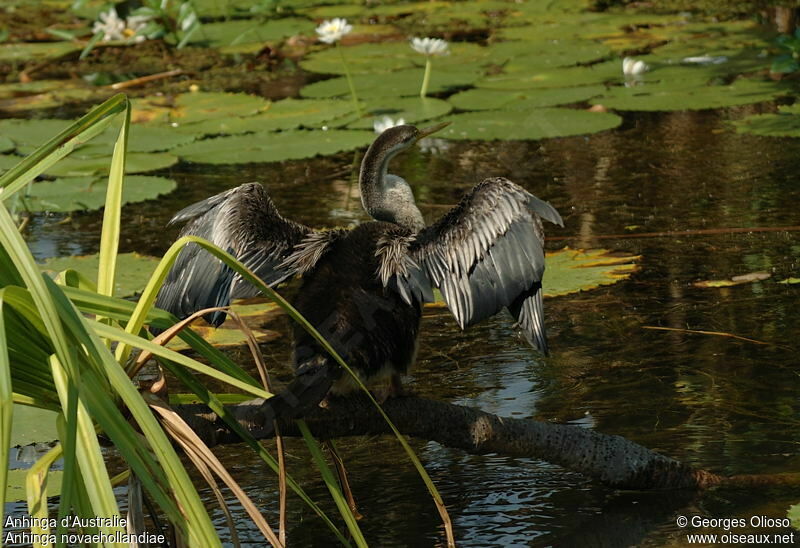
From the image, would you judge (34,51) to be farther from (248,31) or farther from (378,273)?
(378,273)

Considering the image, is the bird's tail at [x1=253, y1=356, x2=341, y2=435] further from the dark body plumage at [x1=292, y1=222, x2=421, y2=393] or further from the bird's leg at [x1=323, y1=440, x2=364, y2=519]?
the bird's leg at [x1=323, y1=440, x2=364, y2=519]

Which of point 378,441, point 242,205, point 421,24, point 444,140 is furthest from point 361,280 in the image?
point 421,24

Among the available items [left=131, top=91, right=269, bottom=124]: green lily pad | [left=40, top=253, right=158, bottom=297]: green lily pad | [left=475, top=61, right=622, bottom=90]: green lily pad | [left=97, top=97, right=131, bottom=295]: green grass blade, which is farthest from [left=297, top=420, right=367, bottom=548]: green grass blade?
[left=475, top=61, right=622, bottom=90]: green lily pad

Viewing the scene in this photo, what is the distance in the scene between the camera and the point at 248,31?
1003 cm

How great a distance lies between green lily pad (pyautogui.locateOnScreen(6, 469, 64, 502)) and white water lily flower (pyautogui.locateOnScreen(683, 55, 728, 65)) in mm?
6334

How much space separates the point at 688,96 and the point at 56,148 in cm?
568

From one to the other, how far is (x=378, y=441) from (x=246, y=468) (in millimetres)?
433

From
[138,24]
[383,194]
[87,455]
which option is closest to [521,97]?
[138,24]

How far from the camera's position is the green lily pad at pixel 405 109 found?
288 inches

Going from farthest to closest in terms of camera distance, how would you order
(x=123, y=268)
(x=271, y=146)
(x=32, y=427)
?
(x=271, y=146) → (x=123, y=268) → (x=32, y=427)

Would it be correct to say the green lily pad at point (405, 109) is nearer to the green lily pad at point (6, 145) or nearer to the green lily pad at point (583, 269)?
the green lily pad at point (6, 145)

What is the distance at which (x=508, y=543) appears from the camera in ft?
9.75

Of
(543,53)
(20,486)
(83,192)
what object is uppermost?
(543,53)

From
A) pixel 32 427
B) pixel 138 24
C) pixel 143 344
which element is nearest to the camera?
pixel 143 344
